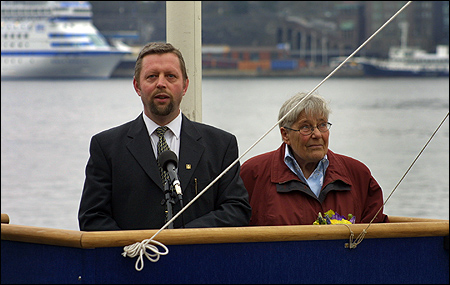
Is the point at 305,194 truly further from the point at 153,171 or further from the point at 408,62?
the point at 408,62

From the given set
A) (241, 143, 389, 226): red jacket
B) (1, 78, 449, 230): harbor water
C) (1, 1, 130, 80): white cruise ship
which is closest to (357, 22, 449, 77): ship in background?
(1, 78, 449, 230): harbor water

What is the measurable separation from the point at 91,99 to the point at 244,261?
6120cm

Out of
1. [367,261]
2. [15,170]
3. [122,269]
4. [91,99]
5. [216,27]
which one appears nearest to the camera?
[122,269]

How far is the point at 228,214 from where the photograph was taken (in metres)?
3.21

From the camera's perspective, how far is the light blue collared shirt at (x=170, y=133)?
3295 millimetres

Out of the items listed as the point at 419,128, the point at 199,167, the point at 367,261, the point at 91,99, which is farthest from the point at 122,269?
the point at 91,99

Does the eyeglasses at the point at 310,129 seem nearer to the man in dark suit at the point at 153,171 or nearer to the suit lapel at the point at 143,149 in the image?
the man in dark suit at the point at 153,171

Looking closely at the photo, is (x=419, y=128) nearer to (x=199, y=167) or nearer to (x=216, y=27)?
(x=199, y=167)

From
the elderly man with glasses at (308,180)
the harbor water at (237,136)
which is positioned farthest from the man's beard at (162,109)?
the elderly man with glasses at (308,180)

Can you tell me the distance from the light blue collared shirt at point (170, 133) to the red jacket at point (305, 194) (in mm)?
538

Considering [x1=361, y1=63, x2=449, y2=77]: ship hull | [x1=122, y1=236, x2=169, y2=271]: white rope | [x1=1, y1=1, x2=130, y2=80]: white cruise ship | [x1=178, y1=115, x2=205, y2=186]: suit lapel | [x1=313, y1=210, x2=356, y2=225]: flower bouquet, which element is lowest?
[x1=361, y1=63, x2=449, y2=77]: ship hull

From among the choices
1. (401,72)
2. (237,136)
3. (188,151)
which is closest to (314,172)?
(188,151)

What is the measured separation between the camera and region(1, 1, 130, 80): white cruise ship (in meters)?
82.1

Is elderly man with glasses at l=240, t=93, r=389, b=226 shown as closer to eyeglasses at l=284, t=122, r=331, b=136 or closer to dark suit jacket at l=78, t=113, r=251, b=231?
eyeglasses at l=284, t=122, r=331, b=136
